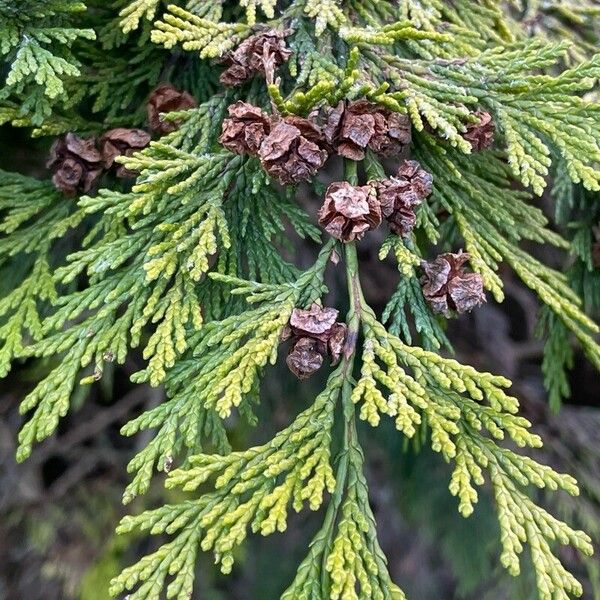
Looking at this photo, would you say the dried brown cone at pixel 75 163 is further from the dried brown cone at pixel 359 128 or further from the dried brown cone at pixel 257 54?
the dried brown cone at pixel 359 128

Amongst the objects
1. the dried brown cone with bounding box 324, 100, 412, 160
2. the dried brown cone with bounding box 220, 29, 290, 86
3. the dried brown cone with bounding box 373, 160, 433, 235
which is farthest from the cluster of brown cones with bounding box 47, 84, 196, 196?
the dried brown cone with bounding box 373, 160, 433, 235

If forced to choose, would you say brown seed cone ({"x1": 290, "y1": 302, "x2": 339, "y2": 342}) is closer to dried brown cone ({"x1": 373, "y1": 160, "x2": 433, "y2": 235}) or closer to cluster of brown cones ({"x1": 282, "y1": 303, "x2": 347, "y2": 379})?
cluster of brown cones ({"x1": 282, "y1": 303, "x2": 347, "y2": 379})

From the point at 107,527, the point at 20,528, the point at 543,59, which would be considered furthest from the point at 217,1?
the point at 20,528

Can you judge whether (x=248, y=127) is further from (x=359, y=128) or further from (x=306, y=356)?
(x=306, y=356)

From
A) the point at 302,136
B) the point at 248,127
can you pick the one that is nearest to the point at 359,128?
the point at 302,136

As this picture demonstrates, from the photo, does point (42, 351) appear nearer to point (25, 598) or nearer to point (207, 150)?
point (207, 150)

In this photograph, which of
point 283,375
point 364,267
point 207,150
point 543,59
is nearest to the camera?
point 543,59

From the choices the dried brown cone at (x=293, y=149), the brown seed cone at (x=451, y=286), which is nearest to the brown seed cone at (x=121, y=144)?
the dried brown cone at (x=293, y=149)
